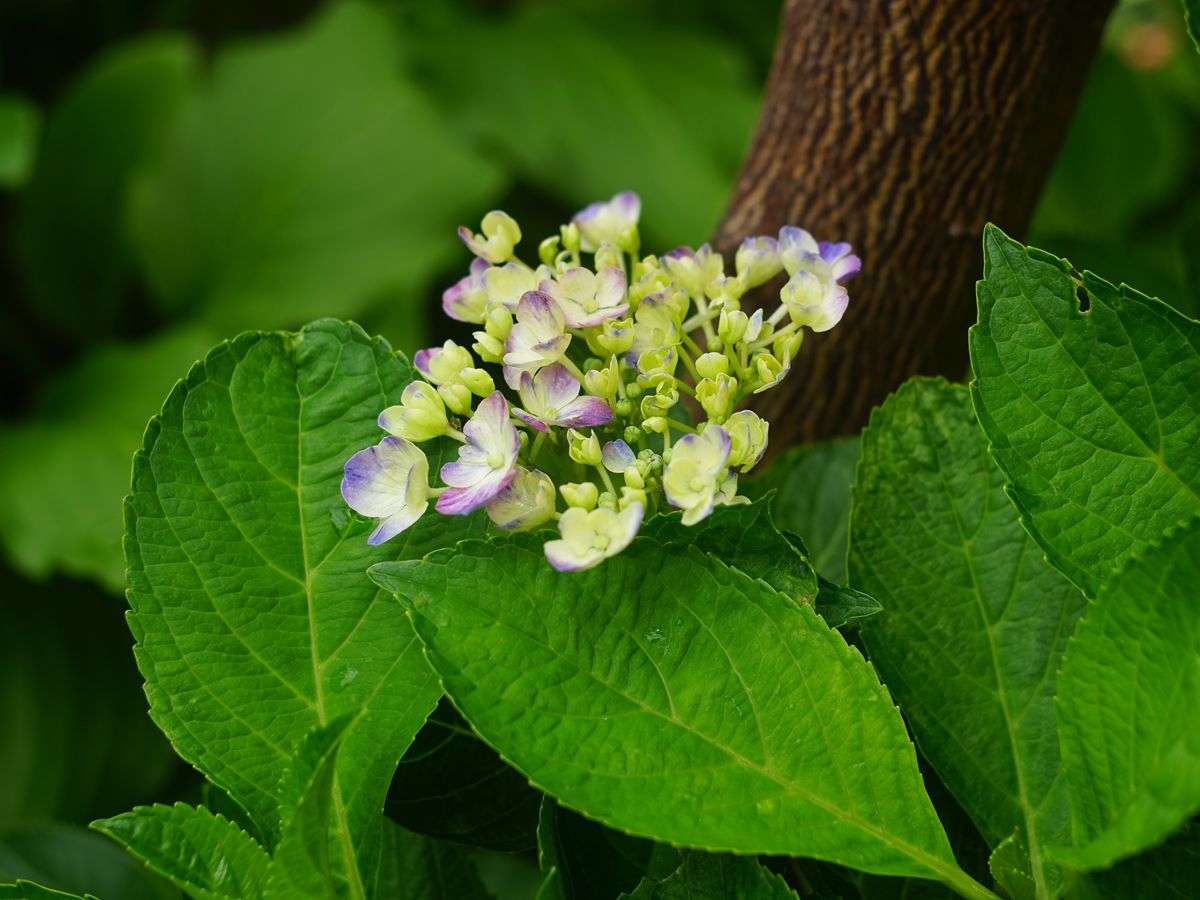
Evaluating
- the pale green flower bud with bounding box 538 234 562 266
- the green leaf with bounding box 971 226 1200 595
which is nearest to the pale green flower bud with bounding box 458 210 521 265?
the pale green flower bud with bounding box 538 234 562 266

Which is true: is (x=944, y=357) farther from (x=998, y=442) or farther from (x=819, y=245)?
(x=998, y=442)

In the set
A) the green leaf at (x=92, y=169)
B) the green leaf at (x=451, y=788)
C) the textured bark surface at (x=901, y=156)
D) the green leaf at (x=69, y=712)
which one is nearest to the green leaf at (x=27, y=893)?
the green leaf at (x=451, y=788)

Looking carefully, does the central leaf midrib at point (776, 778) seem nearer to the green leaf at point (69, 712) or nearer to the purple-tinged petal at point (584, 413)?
the purple-tinged petal at point (584, 413)

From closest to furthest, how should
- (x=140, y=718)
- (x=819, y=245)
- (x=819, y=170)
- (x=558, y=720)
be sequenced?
(x=558, y=720)
(x=819, y=245)
(x=819, y=170)
(x=140, y=718)

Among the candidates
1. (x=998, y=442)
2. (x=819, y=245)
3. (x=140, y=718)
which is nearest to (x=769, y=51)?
(x=140, y=718)

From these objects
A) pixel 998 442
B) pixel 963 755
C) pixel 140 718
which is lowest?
pixel 140 718

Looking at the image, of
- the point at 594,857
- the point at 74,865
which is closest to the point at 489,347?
the point at 594,857
